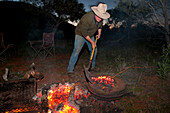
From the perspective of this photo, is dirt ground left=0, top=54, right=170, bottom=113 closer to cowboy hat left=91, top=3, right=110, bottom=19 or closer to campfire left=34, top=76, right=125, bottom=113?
campfire left=34, top=76, right=125, bottom=113

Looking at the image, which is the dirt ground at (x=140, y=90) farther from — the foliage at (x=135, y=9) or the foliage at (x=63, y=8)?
the foliage at (x=63, y=8)

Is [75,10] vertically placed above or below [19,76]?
above

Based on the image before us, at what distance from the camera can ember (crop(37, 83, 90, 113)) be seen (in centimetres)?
262

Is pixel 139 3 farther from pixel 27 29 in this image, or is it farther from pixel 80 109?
pixel 27 29

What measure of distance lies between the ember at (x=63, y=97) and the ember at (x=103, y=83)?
17.0 inches

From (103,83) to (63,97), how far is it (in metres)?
1.08

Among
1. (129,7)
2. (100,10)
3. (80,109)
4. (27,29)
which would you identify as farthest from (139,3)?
(27,29)

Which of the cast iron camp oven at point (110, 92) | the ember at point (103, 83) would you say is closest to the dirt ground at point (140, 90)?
the cast iron camp oven at point (110, 92)

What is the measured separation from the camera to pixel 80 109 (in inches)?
108

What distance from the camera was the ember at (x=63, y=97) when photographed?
262 cm

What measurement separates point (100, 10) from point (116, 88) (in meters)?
2.22

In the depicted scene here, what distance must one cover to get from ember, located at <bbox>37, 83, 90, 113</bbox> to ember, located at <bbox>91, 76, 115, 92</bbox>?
0.43 metres

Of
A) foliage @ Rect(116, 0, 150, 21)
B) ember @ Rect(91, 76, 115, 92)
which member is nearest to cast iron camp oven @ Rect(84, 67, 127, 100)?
ember @ Rect(91, 76, 115, 92)

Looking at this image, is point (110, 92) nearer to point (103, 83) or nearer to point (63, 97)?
point (103, 83)
